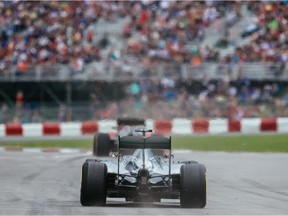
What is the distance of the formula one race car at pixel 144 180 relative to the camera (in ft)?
36.1

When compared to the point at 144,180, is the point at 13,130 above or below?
below

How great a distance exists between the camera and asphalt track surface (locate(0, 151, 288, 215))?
10852 millimetres

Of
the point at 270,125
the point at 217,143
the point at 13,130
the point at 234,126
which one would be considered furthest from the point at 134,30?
the point at 217,143

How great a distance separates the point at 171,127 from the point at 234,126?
210 centimetres

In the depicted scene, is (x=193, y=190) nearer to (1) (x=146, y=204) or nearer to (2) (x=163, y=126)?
(1) (x=146, y=204)

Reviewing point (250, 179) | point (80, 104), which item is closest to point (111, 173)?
point (250, 179)

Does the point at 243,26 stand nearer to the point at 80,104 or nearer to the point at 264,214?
the point at 80,104

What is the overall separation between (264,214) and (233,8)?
83.2 ft

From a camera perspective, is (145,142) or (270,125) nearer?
(145,142)

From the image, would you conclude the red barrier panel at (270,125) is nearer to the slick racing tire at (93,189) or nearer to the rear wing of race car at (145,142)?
the rear wing of race car at (145,142)

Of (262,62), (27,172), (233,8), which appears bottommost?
(27,172)

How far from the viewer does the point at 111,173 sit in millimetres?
11438

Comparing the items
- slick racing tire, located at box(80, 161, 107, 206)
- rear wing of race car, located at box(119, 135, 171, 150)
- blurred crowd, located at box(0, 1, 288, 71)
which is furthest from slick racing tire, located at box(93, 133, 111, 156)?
blurred crowd, located at box(0, 1, 288, 71)

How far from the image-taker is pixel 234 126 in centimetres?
3005
